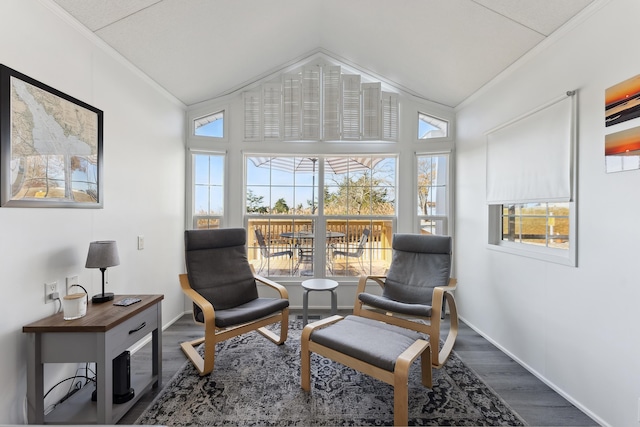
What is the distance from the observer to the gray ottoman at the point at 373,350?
1626 millimetres

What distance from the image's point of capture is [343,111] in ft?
11.8

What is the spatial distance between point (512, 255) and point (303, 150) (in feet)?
8.18

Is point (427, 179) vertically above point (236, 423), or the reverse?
point (427, 179)

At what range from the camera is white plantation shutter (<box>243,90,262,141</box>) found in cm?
359

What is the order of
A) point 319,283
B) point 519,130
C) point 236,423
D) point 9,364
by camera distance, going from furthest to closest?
point 319,283
point 519,130
point 236,423
point 9,364

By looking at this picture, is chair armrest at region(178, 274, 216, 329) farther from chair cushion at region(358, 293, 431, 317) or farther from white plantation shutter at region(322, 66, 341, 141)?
white plantation shutter at region(322, 66, 341, 141)

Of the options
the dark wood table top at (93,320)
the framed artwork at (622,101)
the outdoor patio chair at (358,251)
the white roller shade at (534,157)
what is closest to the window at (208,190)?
the outdoor patio chair at (358,251)

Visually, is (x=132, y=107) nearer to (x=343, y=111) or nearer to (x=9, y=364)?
(x=9, y=364)

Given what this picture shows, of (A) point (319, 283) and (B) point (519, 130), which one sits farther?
(A) point (319, 283)

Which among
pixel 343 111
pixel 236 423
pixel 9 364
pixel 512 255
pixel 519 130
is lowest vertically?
pixel 236 423

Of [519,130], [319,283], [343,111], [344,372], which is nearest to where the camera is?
[344,372]

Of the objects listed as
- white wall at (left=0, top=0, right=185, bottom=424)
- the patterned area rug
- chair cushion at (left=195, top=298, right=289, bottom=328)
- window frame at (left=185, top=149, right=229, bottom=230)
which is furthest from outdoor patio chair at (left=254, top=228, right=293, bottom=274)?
the patterned area rug

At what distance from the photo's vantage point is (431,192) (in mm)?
3668

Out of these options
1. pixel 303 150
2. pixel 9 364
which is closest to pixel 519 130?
pixel 303 150
